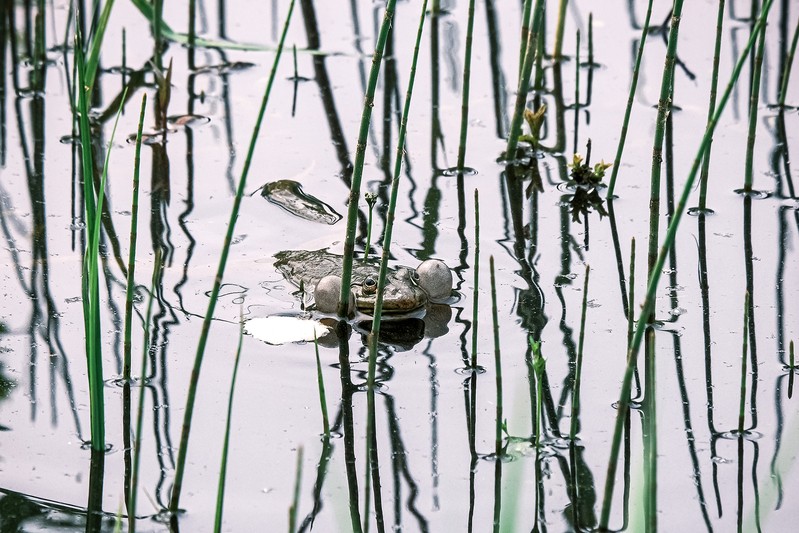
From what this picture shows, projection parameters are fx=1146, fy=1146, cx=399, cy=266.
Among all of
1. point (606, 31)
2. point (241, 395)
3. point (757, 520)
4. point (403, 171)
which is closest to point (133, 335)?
point (241, 395)

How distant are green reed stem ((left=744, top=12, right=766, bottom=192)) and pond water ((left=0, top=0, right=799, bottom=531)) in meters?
0.08

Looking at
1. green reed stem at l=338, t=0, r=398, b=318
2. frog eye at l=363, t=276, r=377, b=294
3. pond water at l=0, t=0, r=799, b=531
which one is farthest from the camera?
frog eye at l=363, t=276, r=377, b=294

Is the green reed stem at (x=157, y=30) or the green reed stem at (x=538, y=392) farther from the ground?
the green reed stem at (x=157, y=30)

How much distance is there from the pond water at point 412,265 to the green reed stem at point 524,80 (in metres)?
0.12

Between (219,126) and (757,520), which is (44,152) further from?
(757,520)

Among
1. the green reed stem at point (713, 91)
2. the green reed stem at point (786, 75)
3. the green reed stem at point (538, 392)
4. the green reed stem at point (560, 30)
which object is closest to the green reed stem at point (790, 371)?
the green reed stem at point (538, 392)

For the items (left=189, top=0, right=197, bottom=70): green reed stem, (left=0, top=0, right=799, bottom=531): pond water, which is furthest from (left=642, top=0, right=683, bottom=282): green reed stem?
(left=189, top=0, right=197, bottom=70): green reed stem

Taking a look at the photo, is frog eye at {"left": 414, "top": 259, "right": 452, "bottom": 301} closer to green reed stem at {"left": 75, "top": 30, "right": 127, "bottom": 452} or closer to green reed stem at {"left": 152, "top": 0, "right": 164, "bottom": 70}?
green reed stem at {"left": 75, "top": 30, "right": 127, "bottom": 452}

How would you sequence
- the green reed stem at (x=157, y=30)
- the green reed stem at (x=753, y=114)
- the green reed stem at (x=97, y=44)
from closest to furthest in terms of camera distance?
1. the green reed stem at (x=97, y=44)
2. the green reed stem at (x=753, y=114)
3. the green reed stem at (x=157, y=30)

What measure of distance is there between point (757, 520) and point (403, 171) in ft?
6.67

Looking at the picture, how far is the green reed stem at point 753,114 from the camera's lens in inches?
135

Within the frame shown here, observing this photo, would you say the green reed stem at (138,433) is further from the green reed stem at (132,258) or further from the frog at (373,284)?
the frog at (373,284)

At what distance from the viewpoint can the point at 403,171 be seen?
3898 mm

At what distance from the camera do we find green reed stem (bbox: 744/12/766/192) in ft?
11.2
